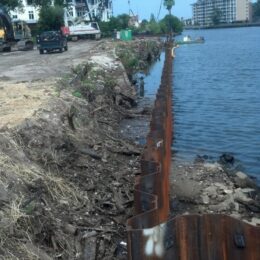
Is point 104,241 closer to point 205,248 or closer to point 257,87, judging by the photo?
point 205,248

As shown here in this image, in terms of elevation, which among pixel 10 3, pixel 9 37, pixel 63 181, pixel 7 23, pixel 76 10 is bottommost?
pixel 63 181

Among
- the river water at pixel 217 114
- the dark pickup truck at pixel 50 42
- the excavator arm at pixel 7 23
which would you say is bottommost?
the river water at pixel 217 114

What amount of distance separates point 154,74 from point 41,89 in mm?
24549

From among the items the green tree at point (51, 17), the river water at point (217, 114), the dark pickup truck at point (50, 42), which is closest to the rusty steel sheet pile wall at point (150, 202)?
the river water at point (217, 114)

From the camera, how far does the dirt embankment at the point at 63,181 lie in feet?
23.6

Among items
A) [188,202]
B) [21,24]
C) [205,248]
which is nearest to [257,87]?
[188,202]

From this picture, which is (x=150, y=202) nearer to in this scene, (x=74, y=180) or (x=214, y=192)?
(x=74, y=180)

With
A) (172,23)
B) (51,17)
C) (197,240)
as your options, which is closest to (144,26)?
(172,23)

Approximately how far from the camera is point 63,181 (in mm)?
9406

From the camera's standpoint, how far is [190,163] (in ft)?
47.2

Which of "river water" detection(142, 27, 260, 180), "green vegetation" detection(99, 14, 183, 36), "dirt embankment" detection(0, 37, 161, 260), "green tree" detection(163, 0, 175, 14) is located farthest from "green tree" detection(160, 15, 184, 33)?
"dirt embankment" detection(0, 37, 161, 260)

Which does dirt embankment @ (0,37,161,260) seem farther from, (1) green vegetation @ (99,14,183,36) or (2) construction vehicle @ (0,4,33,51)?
(1) green vegetation @ (99,14,183,36)

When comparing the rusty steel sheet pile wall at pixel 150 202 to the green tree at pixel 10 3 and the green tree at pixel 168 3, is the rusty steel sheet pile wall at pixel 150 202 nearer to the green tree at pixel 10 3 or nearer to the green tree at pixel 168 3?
the green tree at pixel 10 3

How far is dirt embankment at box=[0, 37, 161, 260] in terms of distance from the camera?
23.6 feet
